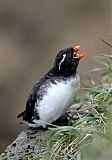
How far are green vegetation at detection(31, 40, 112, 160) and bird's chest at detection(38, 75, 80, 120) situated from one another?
0.10 meters

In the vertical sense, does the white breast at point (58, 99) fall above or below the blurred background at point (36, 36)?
above

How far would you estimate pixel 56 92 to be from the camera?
4074 millimetres

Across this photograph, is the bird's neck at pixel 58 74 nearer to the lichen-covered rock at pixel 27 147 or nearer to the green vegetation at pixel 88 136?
the green vegetation at pixel 88 136

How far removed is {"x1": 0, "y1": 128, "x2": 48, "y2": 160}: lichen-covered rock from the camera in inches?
154

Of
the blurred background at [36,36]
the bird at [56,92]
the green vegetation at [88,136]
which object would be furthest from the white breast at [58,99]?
the blurred background at [36,36]

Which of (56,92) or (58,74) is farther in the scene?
(58,74)

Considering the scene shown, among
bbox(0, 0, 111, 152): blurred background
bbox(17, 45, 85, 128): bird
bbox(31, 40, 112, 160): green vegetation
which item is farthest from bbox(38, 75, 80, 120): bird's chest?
bbox(0, 0, 111, 152): blurred background

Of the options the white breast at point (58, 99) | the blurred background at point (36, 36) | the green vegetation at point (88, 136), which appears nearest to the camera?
the green vegetation at point (88, 136)

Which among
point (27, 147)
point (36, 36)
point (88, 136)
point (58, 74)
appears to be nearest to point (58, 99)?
point (58, 74)

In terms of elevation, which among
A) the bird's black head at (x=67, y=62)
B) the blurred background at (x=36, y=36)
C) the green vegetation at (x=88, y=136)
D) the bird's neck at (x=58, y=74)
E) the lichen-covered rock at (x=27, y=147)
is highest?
the bird's black head at (x=67, y=62)

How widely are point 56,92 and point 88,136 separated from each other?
1.96ft

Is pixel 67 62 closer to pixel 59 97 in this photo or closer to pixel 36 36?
pixel 59 97

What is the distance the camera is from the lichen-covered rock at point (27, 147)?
12.9 feet

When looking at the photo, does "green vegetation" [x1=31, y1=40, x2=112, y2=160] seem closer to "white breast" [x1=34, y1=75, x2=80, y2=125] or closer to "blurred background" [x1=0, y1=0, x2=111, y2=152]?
"white breast" [x1=34, y1=75, x2=80, y2=125]
